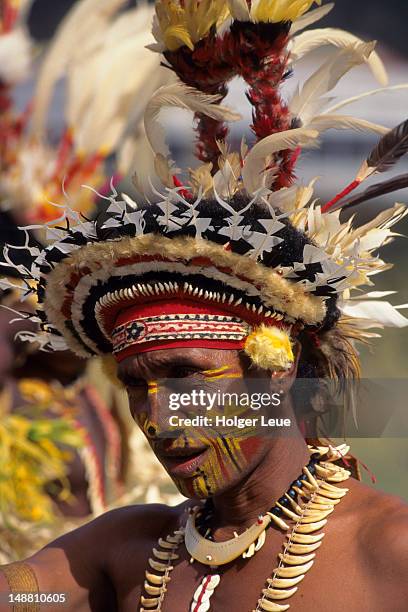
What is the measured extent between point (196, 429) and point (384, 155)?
0.85 meters

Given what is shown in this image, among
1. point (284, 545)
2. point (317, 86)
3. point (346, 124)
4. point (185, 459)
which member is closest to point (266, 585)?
point (284, 545)

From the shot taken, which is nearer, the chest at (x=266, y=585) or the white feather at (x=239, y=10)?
the chest at (x=266, y=585)

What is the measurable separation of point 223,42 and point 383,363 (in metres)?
1.52

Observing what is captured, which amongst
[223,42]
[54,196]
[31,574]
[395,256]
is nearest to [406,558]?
[31,574]

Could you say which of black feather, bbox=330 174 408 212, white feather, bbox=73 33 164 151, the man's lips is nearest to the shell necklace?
the man's lips

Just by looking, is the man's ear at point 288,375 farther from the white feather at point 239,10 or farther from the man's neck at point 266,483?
the white feather at point 239,10

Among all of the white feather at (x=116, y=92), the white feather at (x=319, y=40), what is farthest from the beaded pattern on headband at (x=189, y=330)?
the white feather at (x=116, y=92)

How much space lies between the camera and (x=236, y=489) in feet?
9.75

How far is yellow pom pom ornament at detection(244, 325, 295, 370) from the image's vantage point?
9.23 feet

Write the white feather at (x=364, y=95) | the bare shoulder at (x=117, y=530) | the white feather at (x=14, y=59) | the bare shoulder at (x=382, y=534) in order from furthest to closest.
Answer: the white feather at (x=14, y=59), the bare shoulder at (x=117, y=530), the white feather at (x=364, y=95), the bare shoulder at (x=382, y=534)

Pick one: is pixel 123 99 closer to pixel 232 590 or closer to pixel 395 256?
pixel 395 256

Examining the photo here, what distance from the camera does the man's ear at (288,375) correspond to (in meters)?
2.92

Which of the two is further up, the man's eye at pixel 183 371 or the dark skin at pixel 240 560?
the man's eye at pixel 183 371

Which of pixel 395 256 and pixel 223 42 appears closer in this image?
pixel 223 42
